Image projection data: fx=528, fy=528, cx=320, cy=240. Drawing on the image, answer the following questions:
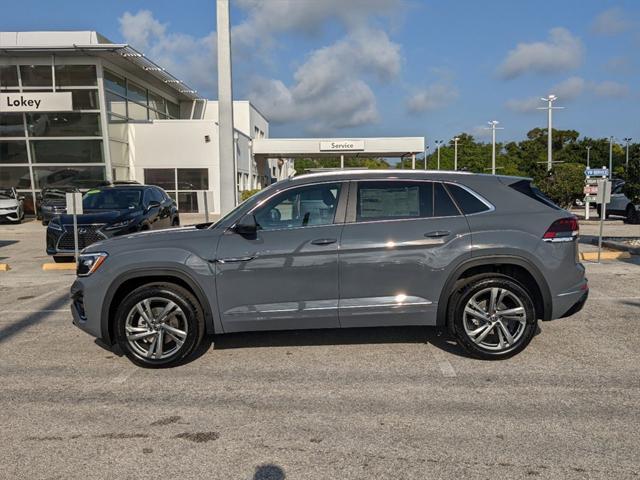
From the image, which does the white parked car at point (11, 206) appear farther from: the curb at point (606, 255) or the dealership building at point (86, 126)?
the curb at point (606, 255)

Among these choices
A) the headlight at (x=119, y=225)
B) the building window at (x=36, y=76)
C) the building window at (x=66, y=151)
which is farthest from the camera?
the building window at (x=66, y=151)

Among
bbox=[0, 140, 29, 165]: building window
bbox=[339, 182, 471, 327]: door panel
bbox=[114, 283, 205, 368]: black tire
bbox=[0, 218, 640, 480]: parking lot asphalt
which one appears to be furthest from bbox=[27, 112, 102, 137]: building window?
bbox=[339, 182, 471, 327]: door panel

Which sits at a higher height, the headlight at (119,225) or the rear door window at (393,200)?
the rear door window at (393,200)

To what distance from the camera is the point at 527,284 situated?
16.5ft

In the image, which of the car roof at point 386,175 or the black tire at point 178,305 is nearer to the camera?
the black tire at point 178,305

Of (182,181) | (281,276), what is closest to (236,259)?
(281,276)

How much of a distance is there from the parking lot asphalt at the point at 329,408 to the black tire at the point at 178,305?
216 mm

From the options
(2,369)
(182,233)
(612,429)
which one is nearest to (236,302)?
(182,233)

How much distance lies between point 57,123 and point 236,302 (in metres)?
22.0

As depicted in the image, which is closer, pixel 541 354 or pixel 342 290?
pixel 342 290

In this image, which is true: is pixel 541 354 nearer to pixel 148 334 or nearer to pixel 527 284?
pixel 527 284

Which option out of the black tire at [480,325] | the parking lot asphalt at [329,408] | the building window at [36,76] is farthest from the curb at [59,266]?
the building window at [36,76]

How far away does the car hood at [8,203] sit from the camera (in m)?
21.0

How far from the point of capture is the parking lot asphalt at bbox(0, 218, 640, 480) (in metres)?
3.18
